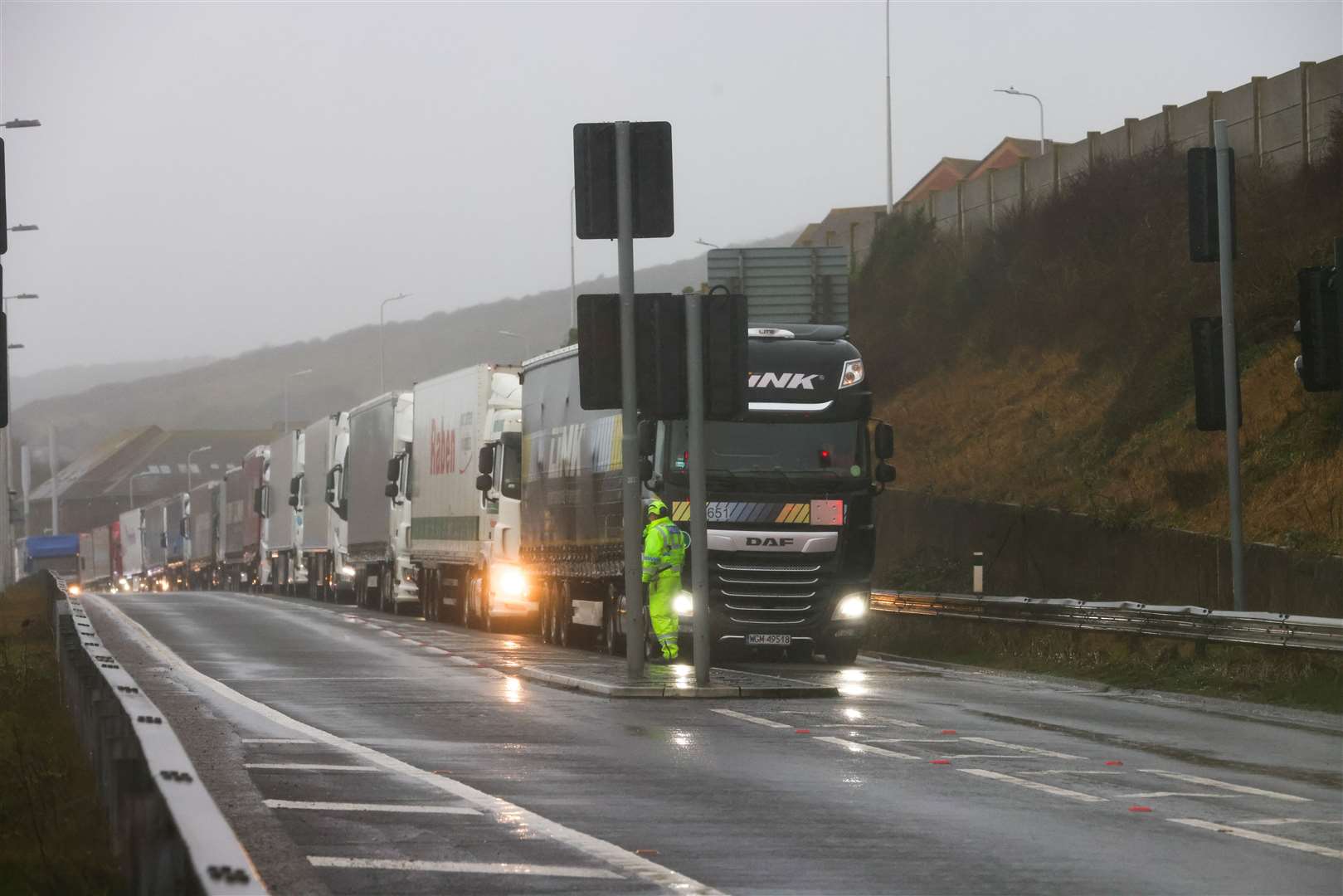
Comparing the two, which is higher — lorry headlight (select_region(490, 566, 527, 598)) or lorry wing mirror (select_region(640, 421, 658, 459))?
lorry wing mirror (select_region(640, 421, 658, 459))

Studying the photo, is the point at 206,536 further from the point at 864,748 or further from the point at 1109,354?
the point at 864,748

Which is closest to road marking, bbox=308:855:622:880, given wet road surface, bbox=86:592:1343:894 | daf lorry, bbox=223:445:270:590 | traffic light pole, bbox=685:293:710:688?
wet road surface, bbox=86:592:1343:894

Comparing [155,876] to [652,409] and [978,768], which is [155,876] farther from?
[652,409]

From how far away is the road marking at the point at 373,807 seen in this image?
10.2 meters

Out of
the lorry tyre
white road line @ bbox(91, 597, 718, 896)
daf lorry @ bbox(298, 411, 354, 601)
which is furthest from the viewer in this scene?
daf lorry @ bbox(298, 411, 354, 601)

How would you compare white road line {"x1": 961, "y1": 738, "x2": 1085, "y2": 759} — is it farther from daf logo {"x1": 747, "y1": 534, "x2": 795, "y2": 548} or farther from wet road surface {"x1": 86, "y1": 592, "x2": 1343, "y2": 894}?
daf logo {"x1": 747, "y1": 534, "x2": 795, "y2": 548}

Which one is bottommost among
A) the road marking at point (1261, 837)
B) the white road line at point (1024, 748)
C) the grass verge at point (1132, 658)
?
the road marking at point (1261, 837)

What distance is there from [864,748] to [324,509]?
36.7 meters

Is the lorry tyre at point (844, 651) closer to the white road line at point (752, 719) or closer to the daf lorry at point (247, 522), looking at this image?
the white road line at point (752, 719)

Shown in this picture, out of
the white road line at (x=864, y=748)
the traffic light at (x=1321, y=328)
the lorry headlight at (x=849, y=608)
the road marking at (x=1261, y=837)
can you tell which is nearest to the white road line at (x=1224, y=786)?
the road marking at (x=1261, y=837)

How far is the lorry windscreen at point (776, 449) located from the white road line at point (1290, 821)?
12.8m

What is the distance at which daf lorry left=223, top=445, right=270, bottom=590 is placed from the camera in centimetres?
5969

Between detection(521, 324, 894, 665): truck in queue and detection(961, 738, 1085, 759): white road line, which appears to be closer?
detection(961, 738, 1085, 759): white road line

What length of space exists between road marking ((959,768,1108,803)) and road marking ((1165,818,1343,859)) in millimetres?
846
